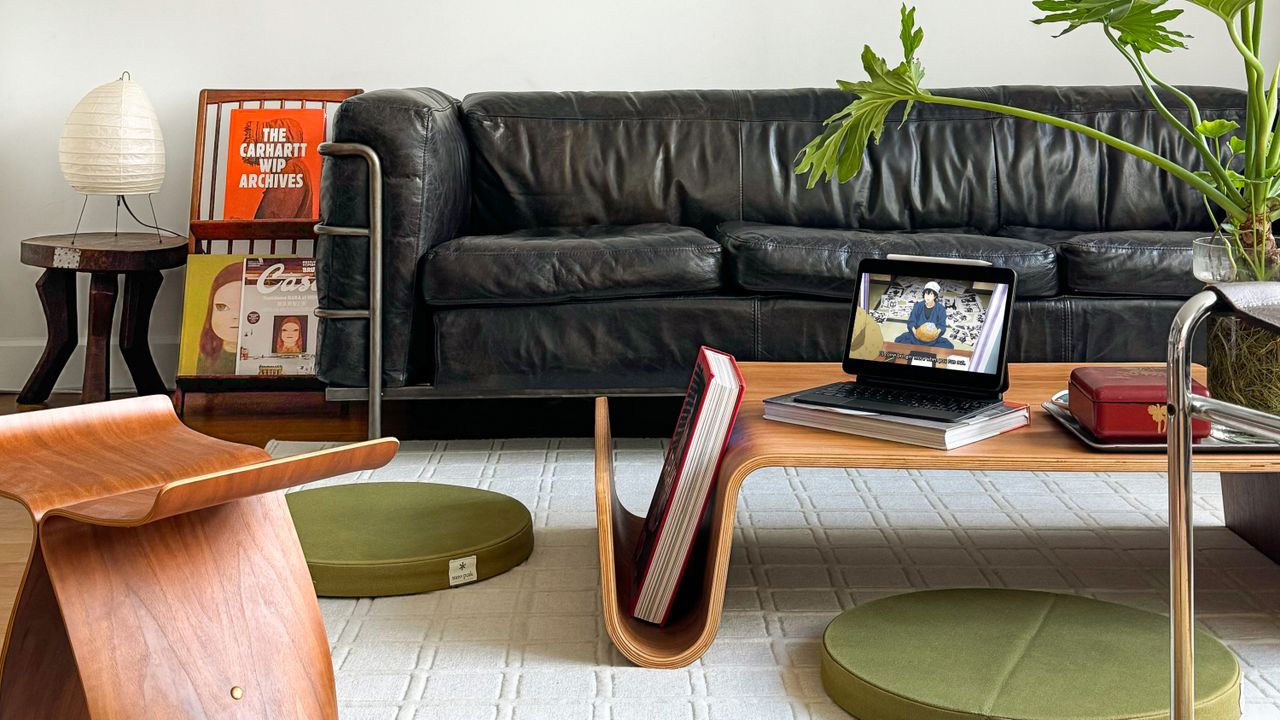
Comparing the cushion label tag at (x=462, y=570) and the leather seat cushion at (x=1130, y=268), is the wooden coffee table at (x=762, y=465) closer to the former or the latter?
the cushion label tag at (x=462, y=570)

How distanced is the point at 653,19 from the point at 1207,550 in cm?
240

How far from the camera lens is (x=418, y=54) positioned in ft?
12.4

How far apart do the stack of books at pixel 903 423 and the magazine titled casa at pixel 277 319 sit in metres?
2.11

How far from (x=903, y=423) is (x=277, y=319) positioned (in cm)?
239

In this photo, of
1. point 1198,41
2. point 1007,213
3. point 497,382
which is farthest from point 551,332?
point 1198,41

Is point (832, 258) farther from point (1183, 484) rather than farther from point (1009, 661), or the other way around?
point (1183, 484)

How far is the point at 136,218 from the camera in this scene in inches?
147

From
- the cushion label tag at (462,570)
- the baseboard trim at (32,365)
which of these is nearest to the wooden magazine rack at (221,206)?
the baseboard trim at (32,365)

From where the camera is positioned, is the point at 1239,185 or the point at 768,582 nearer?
the point at 1239,185

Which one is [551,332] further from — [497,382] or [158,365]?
[158,365]

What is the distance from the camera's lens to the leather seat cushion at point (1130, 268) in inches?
107

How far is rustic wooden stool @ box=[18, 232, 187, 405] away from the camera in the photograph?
3191 mm

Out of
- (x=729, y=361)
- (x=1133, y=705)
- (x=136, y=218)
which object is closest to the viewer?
(x=1133, y=705)

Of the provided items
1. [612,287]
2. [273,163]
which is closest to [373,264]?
[612,287]
